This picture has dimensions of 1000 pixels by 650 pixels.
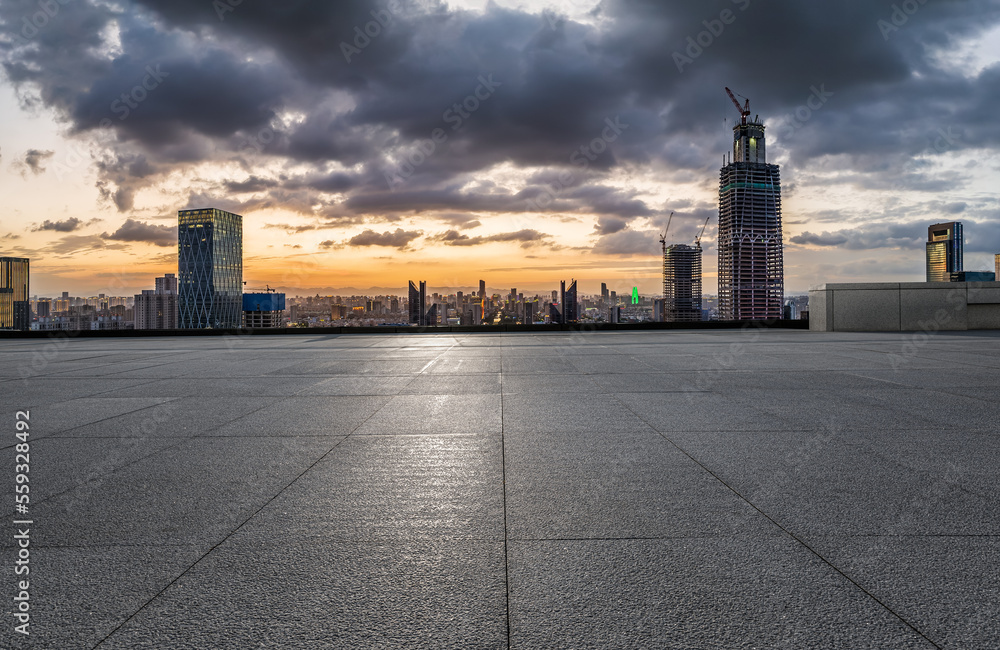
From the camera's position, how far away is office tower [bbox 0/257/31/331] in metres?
42.0

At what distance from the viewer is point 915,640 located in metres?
A: 2.64

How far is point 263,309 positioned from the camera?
49.9m

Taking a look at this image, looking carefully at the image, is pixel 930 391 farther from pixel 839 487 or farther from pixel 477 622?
pixel 477 622

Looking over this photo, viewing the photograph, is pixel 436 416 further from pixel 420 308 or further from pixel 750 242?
pixel 750 242

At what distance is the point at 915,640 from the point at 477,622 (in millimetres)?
2005

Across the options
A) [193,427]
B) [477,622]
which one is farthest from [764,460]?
[193,427]

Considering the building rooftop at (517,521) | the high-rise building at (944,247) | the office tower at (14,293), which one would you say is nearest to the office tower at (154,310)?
the office tower at (14,293)

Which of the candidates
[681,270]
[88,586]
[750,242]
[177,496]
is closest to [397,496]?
[177,496]

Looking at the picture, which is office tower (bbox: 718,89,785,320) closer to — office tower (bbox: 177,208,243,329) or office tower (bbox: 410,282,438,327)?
office tower (bbox: 410,282,438,327)

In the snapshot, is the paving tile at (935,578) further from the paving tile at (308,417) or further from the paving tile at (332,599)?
the paving tile at (308,417)

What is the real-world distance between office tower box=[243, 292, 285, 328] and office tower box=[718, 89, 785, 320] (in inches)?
4210

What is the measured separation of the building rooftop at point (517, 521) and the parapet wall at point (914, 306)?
776 inches

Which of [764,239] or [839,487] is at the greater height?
[764,239]

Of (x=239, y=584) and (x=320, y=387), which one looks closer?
(x=239, y=584)
